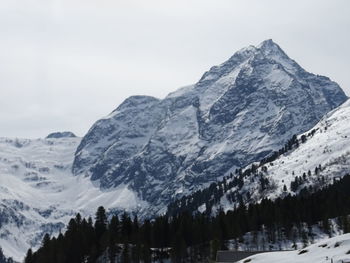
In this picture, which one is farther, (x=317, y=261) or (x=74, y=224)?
(x=74, y=224)

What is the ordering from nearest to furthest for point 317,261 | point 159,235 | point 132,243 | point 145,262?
point 317,261, point 145,262, point 132,243, point 159,235

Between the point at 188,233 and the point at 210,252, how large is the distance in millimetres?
14493

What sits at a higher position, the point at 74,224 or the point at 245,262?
the point at 74,224

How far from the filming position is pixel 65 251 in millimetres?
171625

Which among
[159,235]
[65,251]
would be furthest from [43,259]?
[159,235]

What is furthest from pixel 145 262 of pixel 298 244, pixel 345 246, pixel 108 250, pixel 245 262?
pixel 345 246

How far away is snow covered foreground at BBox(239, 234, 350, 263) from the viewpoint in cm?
7857

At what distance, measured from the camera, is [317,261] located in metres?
80.8

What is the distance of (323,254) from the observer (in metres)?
83.8

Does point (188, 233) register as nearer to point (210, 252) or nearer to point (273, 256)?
point (210, 252)

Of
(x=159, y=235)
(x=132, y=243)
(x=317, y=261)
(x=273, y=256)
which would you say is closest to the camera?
(x=317, y=261)

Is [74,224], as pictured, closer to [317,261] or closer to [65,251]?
[65,251]

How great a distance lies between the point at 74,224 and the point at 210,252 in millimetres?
42734

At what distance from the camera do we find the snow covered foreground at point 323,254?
78575mm
